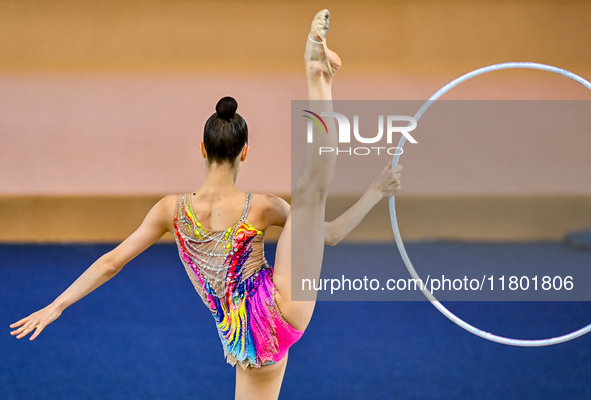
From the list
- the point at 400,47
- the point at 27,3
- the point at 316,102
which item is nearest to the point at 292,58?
the point at 400,47

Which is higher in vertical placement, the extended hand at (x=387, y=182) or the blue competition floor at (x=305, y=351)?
the extended hand at (x=387, y=182)

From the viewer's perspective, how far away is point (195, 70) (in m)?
Answer: 4.75

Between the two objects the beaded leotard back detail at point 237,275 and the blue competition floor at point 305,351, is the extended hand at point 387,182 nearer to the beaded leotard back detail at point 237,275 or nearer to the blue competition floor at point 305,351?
the beaded leotard back detail at point 237,275

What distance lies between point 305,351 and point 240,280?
1381 millimetres

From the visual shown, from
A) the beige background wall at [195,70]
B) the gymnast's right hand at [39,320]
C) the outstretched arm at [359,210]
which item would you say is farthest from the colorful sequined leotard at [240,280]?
the beige background wall at [195,70]

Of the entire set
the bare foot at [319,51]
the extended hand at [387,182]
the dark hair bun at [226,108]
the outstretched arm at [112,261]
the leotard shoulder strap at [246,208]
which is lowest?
the outstretched arm at [112,261]

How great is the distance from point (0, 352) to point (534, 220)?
12.5ft

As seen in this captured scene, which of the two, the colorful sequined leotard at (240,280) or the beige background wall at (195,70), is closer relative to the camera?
the colorful sequined leotard at (240,280)

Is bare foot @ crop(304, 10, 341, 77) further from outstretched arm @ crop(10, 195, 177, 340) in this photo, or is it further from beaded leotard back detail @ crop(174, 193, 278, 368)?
outstretched arm @ crop(10, 195, 177, 340)

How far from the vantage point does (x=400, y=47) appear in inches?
186

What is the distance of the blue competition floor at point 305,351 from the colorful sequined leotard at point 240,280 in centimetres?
86

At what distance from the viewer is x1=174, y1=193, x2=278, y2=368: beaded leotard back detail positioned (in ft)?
4.52

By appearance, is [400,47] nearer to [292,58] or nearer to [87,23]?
[292,58]

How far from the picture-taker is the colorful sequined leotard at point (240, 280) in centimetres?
138
